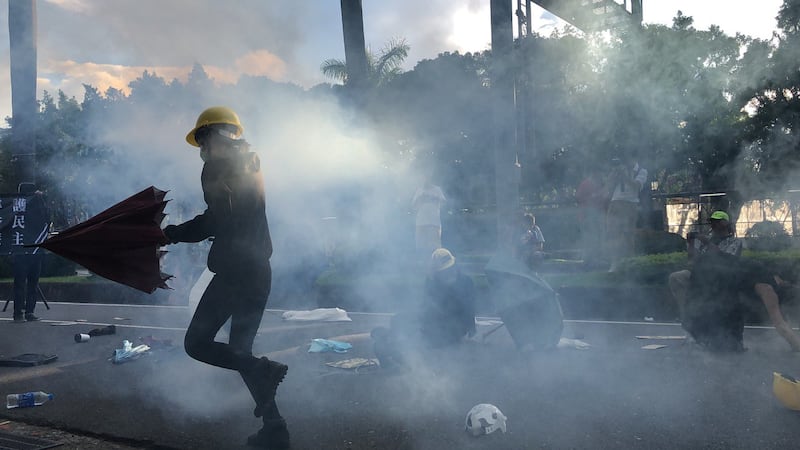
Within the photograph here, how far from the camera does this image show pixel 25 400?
452 cm

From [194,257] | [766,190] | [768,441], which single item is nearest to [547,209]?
[766,190]

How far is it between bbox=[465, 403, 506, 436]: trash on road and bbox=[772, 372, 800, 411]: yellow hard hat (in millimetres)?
1713

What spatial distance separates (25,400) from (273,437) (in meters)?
2.29

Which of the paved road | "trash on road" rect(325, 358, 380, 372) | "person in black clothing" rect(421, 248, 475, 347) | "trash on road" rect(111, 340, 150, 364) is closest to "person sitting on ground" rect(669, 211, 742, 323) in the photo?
the paved road

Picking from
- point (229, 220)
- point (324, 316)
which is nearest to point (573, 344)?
point (324, 316)

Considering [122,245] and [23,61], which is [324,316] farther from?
[122,245]

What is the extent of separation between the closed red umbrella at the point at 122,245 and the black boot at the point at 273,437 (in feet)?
3.17

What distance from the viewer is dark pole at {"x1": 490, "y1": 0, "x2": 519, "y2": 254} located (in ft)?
29.8

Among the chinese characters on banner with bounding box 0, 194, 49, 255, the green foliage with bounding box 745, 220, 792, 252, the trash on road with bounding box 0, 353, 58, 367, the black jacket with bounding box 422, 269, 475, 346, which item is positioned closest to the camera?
the black jacket with bounding box 422, 269, 475, 346

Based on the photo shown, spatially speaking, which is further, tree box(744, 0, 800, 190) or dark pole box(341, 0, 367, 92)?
dark pole box(341, 0, 367, 92)

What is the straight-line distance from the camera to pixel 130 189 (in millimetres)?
7754

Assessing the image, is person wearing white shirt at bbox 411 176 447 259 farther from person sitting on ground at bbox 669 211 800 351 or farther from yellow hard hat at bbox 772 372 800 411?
yellow hard hat at bbox 772 372 800 411

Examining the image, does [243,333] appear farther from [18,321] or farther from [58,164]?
[18,321]

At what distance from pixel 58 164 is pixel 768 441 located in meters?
8.65
